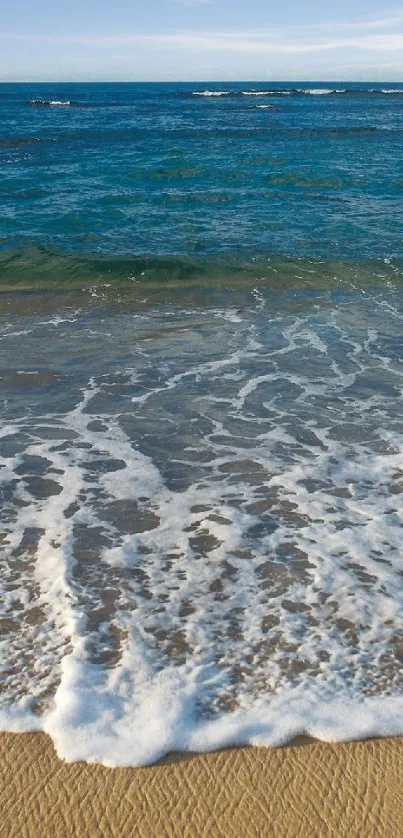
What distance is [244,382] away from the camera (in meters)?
6.96

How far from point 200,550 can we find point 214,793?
5.23 feet

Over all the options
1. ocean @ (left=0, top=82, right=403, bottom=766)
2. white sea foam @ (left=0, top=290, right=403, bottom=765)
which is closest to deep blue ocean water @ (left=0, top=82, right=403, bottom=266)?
ocean @ (left=0, top=82, right=403, bottom=766)

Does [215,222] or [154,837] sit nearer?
[154,837]

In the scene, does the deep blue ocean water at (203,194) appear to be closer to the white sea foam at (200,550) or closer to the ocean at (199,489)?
the ocean at (199,489)

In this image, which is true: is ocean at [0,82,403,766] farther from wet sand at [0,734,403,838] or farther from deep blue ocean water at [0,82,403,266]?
deep blue ocean water at [0,82,403,266]

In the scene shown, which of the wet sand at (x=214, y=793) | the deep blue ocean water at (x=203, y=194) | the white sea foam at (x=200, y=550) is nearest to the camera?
the wet sand at (x=214, y=793)

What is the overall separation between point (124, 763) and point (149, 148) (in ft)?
87.4

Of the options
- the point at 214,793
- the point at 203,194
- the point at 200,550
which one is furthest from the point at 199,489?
the point at 203,194

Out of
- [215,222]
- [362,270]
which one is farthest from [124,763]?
[215,222]

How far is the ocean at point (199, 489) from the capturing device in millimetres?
3076

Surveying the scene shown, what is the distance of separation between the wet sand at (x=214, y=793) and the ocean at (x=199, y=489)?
0.08m

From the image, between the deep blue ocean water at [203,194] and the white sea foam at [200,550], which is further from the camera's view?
the deep blue ocean water at [203,194]

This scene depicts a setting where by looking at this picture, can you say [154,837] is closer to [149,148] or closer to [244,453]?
[244,453]

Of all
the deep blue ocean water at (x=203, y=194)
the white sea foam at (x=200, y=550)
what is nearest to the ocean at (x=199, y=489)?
the white sea foam at (x=200, y=550)
